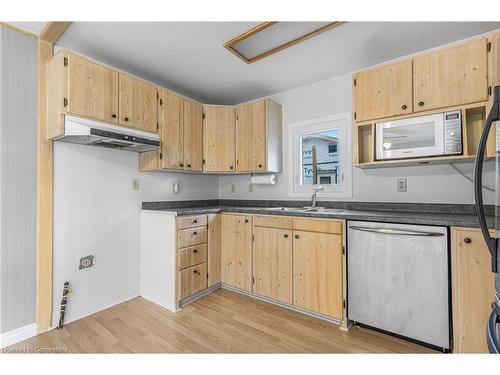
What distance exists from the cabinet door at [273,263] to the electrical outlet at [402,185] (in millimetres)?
1110

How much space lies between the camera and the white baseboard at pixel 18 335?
179cm

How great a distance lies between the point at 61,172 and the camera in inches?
82.5

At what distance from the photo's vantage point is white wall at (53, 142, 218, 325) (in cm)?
210

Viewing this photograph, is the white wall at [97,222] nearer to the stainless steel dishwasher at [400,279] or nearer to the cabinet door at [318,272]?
the cabinet door at [318,272]

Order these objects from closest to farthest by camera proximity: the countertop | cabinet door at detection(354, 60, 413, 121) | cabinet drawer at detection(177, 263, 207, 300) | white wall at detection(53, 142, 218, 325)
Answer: the countertop → cabinet door at detection(354, 60, 413, 121) → white wall at detection(53, 142, 218, 325) → cabinet drawer at detection(177, 263, 207, 300)

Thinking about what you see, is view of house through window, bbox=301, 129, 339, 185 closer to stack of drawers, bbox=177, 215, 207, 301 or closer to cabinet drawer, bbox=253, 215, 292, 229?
cabinet drawer, bbox=253, 215, 292, 229

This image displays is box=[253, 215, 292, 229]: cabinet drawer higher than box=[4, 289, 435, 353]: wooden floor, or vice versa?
box=[253, 215, 292, 229]: cabinet drawer

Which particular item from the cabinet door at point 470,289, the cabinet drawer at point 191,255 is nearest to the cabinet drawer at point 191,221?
the cabinet drawer at point 191,255

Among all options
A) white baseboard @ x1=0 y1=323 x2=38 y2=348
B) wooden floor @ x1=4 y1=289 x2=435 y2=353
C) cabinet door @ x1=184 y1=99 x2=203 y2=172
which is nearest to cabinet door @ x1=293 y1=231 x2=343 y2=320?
wooden floor @ x1=4 y1=289 x2=435 y2=353

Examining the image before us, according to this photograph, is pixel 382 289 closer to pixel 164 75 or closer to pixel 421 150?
pixel 421 150

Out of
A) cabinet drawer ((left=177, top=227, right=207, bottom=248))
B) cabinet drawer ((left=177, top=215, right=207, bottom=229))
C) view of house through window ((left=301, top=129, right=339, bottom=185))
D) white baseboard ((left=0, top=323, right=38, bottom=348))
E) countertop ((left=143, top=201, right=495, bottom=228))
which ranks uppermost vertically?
view of house through window ((left=301, top=129, right=339, bottom=185))

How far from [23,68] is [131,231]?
1.64 metres

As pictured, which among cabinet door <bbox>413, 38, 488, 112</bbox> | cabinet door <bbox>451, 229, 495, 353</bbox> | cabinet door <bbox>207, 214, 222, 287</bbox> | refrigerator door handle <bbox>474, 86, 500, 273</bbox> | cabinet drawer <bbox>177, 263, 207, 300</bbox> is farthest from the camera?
cabinet door <bbox>207, 214, 222, 287</bbox>

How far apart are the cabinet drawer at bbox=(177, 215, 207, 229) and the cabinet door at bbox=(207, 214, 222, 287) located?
0.10 m
